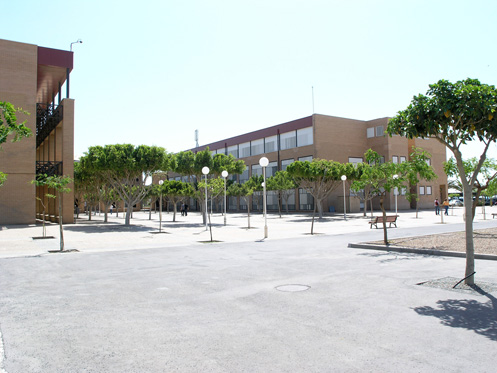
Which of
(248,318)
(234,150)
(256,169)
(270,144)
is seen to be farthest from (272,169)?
(248,318)

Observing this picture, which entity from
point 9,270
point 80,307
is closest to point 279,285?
point 80,307

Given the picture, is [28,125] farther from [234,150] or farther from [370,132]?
[370,132]

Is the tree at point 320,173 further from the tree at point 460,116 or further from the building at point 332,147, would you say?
the tree at point 460,116

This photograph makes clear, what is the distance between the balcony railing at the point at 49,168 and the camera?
3127cm

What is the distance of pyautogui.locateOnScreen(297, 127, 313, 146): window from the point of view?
54.3 meters

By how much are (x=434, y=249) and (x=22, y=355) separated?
11028mm

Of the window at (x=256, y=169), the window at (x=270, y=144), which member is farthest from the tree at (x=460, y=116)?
the window at (x=256, y=169)

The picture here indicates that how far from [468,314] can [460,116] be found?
3.62 meters

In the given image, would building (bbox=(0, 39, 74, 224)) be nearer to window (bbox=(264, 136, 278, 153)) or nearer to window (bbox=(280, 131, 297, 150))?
window (bbox=(280, 131, 297, 150))

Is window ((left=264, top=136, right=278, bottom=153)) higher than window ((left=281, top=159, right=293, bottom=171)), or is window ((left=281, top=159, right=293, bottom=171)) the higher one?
window ((left=264, top=136, right=278, bottom=153))

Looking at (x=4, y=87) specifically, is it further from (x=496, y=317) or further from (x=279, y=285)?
(x=496, y=317)

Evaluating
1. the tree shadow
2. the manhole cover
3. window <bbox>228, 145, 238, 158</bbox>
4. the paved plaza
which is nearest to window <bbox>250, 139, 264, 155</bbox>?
window <bbox>228, 145, 238, 158</bbox>

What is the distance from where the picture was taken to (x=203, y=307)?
20.7ft

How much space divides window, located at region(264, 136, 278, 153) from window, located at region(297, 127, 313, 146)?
5280 millimetres
